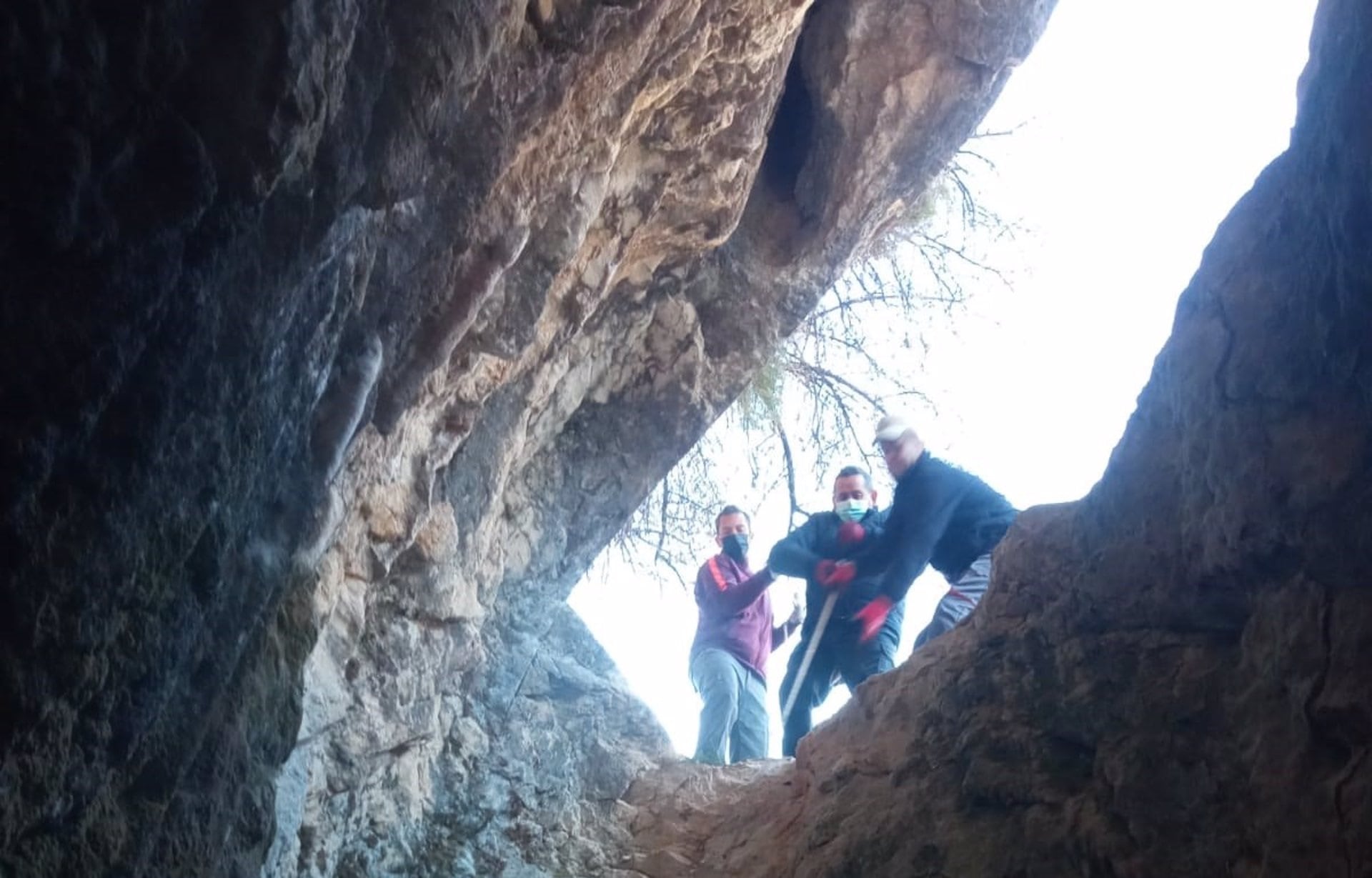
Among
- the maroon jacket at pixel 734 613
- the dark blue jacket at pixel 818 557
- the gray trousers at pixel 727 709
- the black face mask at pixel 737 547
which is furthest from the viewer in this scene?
the black face mask at pixel 737 547

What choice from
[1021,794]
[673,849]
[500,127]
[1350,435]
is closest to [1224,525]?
[1350,435]

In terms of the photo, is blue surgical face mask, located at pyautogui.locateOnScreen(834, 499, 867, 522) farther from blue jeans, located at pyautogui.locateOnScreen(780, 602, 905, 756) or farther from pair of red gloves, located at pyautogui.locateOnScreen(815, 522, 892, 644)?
blue jeans, located at pyautogui.locateOnScreen(780, 602, 905, 756)

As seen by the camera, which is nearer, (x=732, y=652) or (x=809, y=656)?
(x=809, y=656)

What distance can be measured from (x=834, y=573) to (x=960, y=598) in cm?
77

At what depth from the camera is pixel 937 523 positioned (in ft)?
19.2

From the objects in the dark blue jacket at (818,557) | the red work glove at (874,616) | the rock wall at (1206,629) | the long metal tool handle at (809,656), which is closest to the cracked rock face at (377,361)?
the long metal tool handle at (809,656)

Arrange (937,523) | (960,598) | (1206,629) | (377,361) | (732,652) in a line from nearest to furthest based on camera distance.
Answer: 1. (377,361)
2. (1206,629)
3. (960,598)
4. (937,523)
5. (732,652)

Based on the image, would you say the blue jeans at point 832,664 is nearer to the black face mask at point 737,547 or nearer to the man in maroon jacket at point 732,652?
the man in maroon jacket at point 732,652

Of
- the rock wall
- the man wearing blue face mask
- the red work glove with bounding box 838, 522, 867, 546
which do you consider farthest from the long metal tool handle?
the rock wall

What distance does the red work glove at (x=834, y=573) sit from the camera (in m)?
6.19

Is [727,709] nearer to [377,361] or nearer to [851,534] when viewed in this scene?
[851,534]

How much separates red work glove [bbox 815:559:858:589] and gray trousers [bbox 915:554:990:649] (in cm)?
53

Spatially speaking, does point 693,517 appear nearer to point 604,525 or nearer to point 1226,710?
point 604,525

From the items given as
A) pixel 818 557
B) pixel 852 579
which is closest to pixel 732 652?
pixel 818 557
